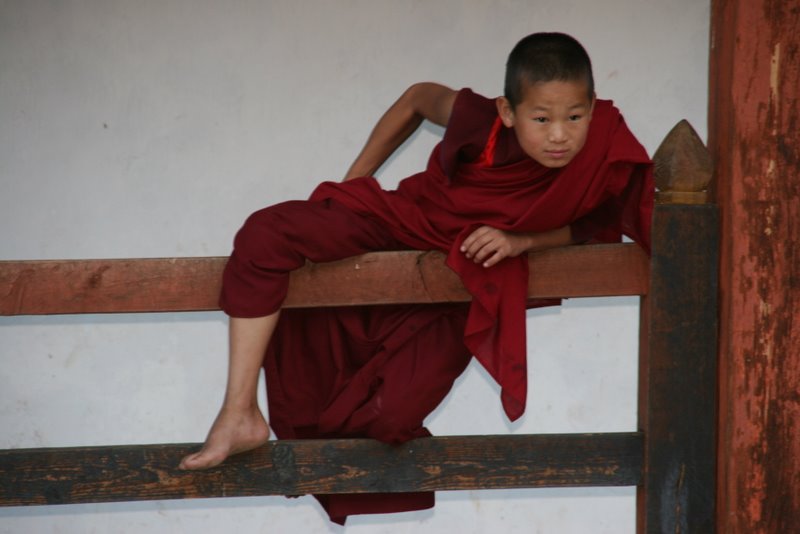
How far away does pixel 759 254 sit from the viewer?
1.97m

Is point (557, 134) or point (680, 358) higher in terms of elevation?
point (557, 134)

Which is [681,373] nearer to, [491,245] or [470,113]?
[491,245]

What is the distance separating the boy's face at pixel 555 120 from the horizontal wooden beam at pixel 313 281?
180 mm

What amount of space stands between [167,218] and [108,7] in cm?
58

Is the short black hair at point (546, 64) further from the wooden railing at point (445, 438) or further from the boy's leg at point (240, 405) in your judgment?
the boy's leg at point (240, 405)

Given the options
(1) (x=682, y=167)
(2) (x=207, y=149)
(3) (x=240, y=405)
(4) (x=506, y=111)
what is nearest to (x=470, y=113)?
(4) (x=506, y=111)

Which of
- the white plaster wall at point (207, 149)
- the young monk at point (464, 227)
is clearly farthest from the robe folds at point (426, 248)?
the white plaster wall at point (207, 149)

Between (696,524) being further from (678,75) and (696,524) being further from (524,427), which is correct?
(678,75)

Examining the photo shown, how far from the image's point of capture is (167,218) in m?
3.10

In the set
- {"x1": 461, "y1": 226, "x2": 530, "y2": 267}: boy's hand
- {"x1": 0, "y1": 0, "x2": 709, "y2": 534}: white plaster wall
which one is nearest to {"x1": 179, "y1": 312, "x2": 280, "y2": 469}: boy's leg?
{"x1": 461, "y1": 226, "x2": 530, "y2": 267}: boy's hand

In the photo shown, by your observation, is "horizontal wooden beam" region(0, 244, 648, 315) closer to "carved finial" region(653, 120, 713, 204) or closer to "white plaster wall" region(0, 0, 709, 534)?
"carved finial" region(653, 120, 713, 204)

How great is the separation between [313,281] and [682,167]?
668mm

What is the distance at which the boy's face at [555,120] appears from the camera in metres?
1.93

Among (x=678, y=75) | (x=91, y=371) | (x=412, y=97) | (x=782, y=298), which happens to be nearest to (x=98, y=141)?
(x=91, y=371)
